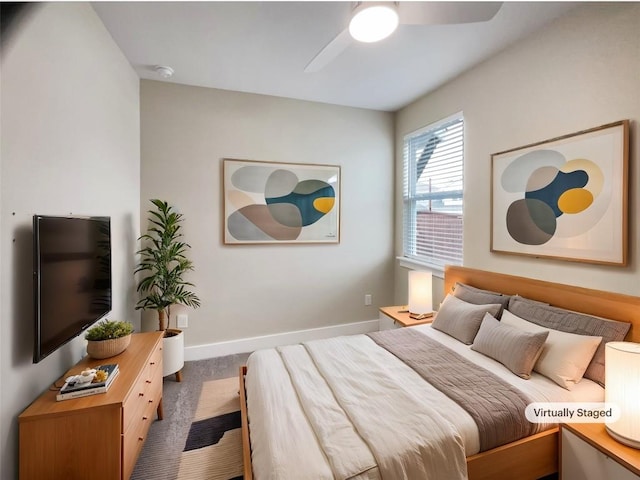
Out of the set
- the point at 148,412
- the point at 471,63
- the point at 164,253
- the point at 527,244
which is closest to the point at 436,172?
the point at 471,63

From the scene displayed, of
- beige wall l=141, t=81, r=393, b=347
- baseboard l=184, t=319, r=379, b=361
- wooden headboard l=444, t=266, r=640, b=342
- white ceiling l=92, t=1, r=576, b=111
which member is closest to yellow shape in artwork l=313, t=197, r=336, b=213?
beige wall l=141, t=81, r=393, b=347

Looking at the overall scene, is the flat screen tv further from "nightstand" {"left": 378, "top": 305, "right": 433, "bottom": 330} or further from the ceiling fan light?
"nightstand" {"left": 378, "top": 305, "right": 433, "bottom": 330}

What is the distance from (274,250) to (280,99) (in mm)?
1708

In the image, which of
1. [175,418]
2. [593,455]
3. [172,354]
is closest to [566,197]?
[593,455]

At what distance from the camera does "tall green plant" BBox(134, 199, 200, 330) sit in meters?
2.64

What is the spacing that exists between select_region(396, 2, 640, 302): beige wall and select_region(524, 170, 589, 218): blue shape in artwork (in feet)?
0.81

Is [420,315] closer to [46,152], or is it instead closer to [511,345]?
[511,345]

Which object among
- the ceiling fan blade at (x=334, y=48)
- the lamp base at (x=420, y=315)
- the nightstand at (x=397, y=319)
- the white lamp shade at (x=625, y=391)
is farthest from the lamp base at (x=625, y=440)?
the ceiling fan blade at (x=334, y=48)

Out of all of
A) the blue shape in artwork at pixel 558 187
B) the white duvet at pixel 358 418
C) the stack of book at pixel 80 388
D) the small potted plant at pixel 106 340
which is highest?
the blue shape in artwork at pixel 558 187

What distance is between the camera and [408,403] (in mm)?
1438

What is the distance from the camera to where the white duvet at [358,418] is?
45.3 inches

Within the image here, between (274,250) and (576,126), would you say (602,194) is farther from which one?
(274,250)

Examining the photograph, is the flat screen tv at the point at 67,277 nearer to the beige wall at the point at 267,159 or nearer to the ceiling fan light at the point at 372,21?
the beige wall at the point at 267,159

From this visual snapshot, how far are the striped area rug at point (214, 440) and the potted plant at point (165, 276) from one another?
0.46 m
